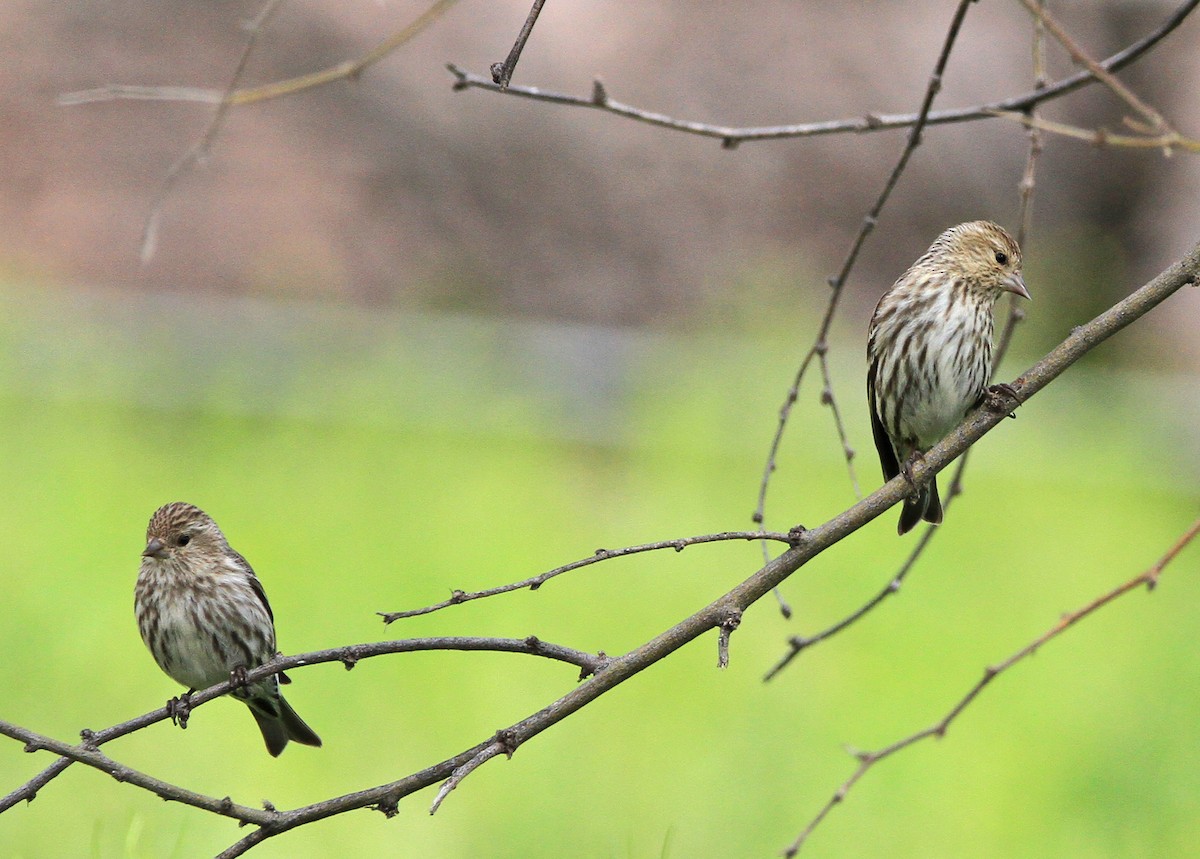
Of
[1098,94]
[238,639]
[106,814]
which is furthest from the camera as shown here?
[1098,94]

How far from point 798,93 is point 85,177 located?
4.72 m

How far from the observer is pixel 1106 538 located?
6766 millimetres

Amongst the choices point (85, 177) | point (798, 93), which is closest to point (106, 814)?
point (85, 177)

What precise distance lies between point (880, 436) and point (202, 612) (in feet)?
5.81

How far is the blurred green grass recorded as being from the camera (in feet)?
15.8

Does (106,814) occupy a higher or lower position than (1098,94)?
lower

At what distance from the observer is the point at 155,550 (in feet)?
10.6

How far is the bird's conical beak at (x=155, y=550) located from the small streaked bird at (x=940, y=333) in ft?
5.67

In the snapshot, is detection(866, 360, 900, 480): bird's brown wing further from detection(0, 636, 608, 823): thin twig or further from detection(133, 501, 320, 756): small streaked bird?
detection(0, 636, 608, 823): thin twig

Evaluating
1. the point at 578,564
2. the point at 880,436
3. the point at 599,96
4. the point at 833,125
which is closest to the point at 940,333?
the point at 880,436

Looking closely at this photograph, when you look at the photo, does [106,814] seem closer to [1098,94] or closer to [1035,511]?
[1035,511]

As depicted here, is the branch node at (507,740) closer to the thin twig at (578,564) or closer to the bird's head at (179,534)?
the thin twig at (578,564)

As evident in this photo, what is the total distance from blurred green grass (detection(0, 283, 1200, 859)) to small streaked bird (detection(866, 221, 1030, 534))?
1.67 meters

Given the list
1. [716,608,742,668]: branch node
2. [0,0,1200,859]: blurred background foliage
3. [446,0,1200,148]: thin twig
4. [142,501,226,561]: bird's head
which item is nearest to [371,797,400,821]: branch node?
[716,608,742,668]: branch node
